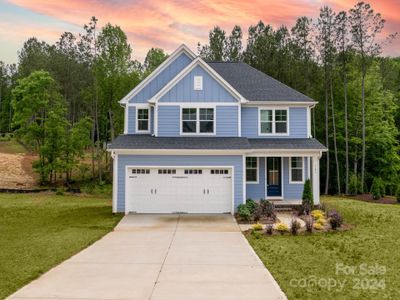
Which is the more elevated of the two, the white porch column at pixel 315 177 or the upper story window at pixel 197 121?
the upper story window at pixel 197 121

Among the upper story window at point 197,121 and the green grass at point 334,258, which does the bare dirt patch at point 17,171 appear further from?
the green grass at point 334,258

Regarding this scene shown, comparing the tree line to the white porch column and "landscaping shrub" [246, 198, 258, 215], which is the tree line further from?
"landscaping shrub" [246, 198, 258, 215]

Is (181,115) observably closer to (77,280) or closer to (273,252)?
(273,252)

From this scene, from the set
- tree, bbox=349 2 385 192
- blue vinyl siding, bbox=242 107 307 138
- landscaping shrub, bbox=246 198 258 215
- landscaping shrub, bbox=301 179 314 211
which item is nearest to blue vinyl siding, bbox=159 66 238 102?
blue vinyl siding, bbox=242 107 307 138

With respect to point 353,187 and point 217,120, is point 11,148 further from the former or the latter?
point 353,187

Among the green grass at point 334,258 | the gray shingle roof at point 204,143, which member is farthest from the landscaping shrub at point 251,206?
the green grass at point 334,258

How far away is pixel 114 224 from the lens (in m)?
16.2

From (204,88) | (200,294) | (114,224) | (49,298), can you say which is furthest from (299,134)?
(49,298)

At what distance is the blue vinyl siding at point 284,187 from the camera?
21469mm

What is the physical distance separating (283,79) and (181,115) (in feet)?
66.9

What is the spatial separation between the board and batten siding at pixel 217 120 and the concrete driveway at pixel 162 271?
23.7 feet

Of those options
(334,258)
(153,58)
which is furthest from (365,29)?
(153,58)

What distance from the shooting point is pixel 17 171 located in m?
36.7

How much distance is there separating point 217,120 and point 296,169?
565 cm
